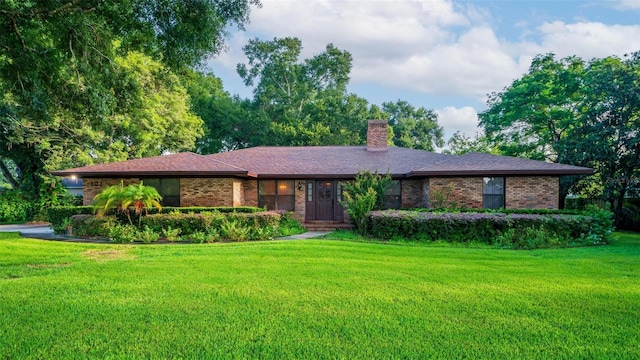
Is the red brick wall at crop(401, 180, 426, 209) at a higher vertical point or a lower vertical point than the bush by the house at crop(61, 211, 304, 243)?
higher

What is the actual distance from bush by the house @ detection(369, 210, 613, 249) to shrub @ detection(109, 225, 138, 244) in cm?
832

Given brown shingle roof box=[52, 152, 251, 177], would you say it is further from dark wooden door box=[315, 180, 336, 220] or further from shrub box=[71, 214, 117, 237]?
dark wooden door box=[315, 180, 336, 220]

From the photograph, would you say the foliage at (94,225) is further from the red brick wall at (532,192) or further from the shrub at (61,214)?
the red brick wall at (532,192)

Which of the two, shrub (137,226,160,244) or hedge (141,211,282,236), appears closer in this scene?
shrub (137,226,160,244)

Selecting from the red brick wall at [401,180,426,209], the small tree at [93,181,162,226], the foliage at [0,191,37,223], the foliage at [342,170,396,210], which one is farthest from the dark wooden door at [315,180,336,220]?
the foliage at [0,191,37,223]

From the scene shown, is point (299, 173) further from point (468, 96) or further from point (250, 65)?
point (250, 65)

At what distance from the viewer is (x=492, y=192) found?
14445 millimetres

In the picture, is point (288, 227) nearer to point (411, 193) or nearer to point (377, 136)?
point (411, 193)

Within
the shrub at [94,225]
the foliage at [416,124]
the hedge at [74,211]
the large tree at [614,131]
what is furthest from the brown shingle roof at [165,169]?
the foliage at [416,124]

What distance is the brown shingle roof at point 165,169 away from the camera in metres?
14.2

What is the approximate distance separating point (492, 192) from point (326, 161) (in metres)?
7.60

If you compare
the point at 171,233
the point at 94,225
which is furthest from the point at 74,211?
the point at 171,233

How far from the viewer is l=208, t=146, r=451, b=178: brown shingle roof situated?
53.7 feet

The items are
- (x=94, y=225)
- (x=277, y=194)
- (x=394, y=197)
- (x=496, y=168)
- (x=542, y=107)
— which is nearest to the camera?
(x=94, y=225)
